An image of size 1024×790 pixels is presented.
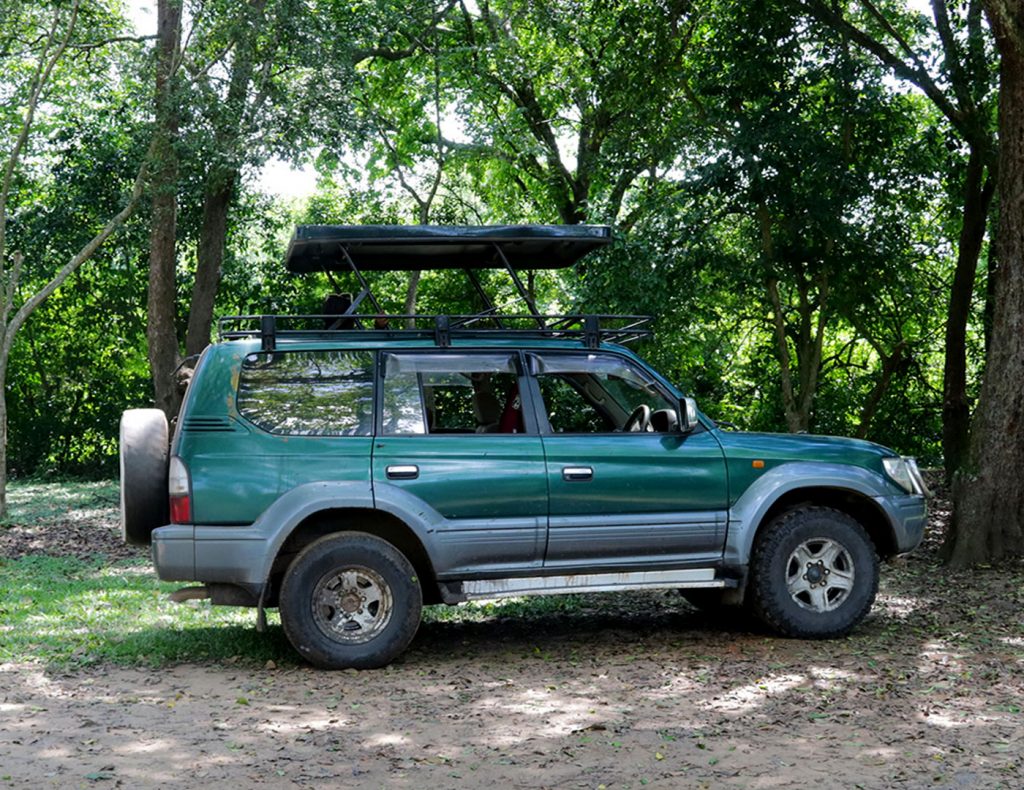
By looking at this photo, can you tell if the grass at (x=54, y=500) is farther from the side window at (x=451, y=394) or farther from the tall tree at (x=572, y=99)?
the side window at (x=451, y=394)

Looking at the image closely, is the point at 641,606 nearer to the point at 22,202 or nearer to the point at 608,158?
the point at 608,158

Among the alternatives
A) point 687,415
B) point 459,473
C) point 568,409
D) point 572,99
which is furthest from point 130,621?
point 572,99

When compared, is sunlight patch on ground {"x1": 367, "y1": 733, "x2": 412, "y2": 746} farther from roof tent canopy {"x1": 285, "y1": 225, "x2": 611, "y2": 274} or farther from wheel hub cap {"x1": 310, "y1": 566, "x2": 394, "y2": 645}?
roof tent canopy {"x1": 285, "y1": 225, "x2": 611, "y2": 274}

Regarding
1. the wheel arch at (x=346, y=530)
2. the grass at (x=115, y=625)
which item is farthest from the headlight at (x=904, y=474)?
the grass at (x=115, y=625)

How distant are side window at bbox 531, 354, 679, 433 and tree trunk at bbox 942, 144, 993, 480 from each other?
743cm

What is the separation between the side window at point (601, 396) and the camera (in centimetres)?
788

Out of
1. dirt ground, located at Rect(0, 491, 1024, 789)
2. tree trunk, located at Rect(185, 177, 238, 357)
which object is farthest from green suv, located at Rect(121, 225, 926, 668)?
tree trunk, located at Rect(185, 177, 238, 357)

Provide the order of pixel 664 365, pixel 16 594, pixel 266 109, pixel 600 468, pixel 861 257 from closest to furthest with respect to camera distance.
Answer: pixel 600 468
pixel 16 594
pixel 861 257
pixel 266 109
pixel 664 365

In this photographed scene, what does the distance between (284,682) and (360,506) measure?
1.07m

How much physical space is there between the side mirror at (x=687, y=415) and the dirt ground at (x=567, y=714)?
54.5 inches

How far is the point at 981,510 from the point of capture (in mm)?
10664

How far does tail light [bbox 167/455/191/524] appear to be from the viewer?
277 inches

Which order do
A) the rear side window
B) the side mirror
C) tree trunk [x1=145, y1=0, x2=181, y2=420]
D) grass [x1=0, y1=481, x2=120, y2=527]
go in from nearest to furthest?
the rear side window
the side mirror
tree trunk [x1=145, y1=0, x2=181, y2=420]
grass [x1=0, y1=481, x2=120, y2=527]

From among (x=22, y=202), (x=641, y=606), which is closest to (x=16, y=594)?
(x=641, y=606)
